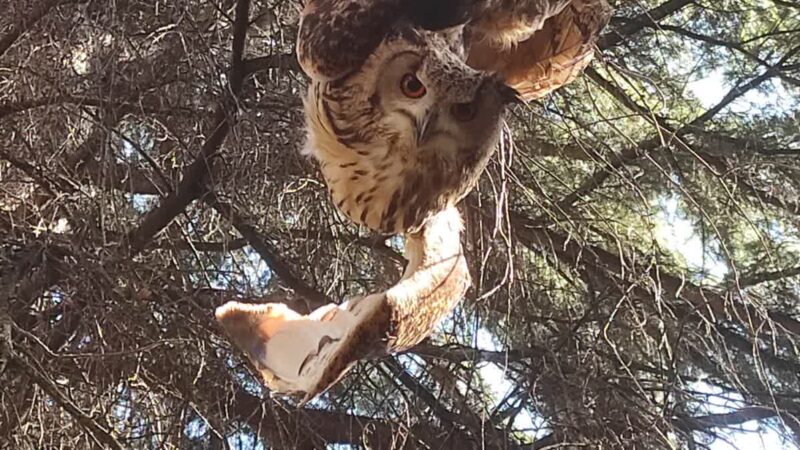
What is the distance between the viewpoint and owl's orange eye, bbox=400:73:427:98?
27.8 inches

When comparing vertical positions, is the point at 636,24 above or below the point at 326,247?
above

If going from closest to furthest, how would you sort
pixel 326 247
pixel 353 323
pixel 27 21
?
pixel 353 323
pixel 27 21
pixel 326 247

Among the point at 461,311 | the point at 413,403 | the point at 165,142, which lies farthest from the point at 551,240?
the point at 165,142

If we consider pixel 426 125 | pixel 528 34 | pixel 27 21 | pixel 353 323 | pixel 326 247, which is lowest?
pixel 353 323

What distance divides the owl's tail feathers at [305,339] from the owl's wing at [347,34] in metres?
0.17

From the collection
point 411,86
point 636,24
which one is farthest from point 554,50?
point 636,24

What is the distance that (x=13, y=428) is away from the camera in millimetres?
1321

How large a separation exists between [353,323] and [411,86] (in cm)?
18

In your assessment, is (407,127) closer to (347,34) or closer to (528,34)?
(347,34)

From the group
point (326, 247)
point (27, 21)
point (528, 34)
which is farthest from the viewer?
point (326, 247)

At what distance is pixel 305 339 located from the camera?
692 millimetres

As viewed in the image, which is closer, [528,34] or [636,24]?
[528,34]

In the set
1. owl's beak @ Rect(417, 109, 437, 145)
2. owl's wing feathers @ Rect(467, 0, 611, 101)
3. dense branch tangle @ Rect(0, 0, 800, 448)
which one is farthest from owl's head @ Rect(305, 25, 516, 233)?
dense branch tangle @ Rect(0, 0, 800, 448)

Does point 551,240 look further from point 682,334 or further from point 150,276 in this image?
point 150,276
